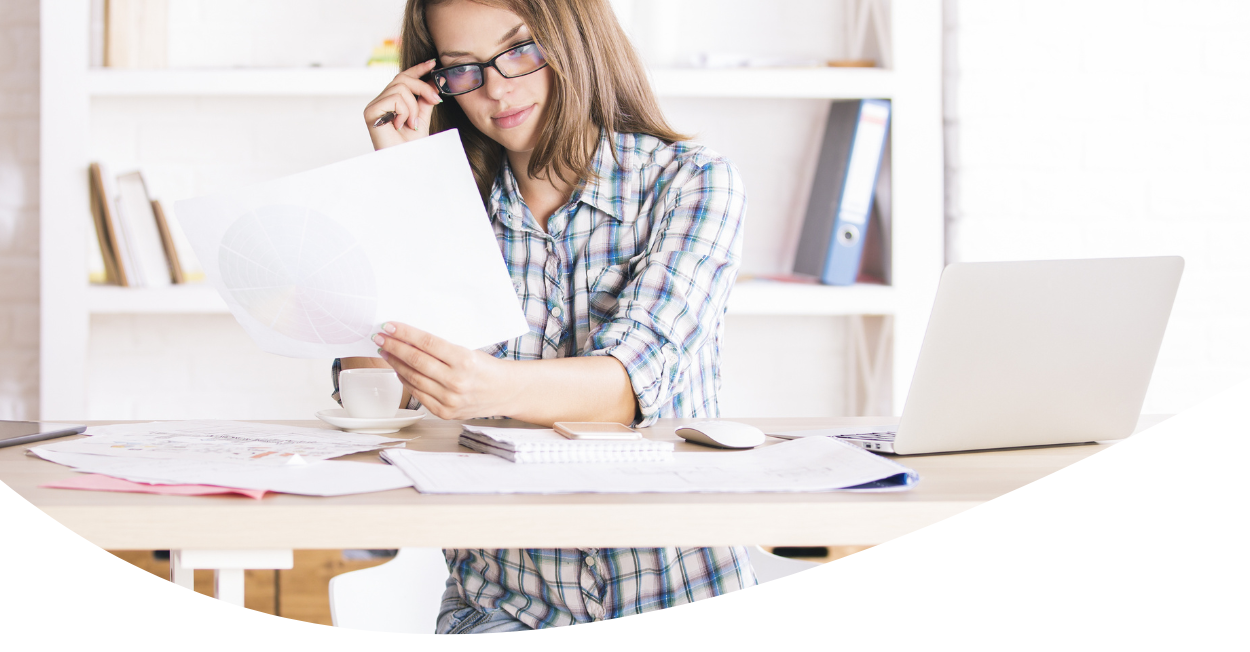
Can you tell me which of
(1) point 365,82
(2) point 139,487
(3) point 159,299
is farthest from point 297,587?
(2) point 139,487

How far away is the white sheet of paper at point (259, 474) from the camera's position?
0.59 metres

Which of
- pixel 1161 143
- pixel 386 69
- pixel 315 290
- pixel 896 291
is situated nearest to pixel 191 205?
pixel 315 290

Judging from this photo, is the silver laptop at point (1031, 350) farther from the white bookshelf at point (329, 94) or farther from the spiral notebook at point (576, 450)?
the white bookshelf at point (329, 94)

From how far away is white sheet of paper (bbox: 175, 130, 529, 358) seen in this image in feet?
2.54

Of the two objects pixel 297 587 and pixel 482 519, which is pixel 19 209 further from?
pixel 482 519

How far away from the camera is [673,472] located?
0.65 metres

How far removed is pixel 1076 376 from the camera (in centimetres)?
73

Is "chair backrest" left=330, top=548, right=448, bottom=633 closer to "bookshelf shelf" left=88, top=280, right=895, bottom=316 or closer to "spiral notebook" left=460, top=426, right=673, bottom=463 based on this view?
"spiral notebook" left=460, top=426, right=673, bottom=463

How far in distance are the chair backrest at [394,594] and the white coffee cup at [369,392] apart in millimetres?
203

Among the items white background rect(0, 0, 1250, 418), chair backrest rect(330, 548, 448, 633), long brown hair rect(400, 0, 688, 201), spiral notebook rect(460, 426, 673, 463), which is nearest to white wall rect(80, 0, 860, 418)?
white background rect(0, 0, 1250, 418)

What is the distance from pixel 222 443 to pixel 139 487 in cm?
18

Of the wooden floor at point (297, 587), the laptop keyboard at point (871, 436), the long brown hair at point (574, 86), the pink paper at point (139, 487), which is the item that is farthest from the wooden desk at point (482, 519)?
the wooden floor at point (297, 587)

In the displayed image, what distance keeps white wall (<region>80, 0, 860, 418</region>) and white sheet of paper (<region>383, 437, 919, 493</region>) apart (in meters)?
1.39

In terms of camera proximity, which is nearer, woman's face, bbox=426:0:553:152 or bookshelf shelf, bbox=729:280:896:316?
woman's face, bbox=426:0:553:152
